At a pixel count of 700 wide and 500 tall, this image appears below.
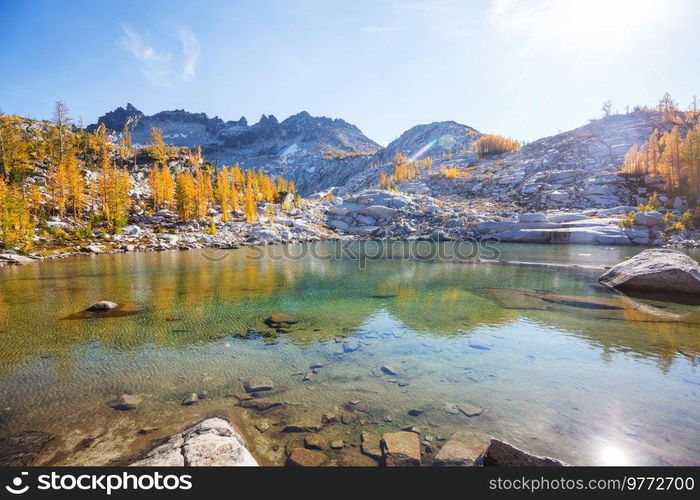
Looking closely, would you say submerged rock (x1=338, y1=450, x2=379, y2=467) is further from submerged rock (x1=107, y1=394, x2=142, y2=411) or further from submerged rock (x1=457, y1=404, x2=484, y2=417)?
submerged rock (x1=107, y1=394, x2=142, y2=411)

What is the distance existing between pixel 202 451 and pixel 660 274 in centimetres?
3442

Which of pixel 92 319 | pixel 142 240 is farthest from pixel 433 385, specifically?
pixel 142 240

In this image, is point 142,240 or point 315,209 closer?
point 142,240

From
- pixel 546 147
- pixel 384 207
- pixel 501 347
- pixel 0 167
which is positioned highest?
pixel 546 147

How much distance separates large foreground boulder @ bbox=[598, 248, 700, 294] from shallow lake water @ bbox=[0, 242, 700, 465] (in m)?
2.57

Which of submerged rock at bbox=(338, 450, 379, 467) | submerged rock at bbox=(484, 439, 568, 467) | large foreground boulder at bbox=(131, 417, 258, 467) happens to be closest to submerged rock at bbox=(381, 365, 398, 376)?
submerged rock at bbox=(338, 450, 379, 467)

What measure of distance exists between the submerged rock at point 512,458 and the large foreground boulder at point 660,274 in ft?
92.6

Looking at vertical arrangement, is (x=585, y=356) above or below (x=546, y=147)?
below

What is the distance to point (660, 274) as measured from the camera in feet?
84.7

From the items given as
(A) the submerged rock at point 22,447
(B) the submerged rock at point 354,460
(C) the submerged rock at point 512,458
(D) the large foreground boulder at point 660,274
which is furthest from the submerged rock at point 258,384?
(D) the large foreground boulder at point 660,274

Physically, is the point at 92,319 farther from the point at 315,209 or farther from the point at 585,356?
the point at 315,209

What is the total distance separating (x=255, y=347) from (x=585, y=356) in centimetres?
1598

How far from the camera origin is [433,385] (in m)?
12.2

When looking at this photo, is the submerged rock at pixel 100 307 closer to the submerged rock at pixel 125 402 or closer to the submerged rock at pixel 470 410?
the submerged rock at pixel 125 402
